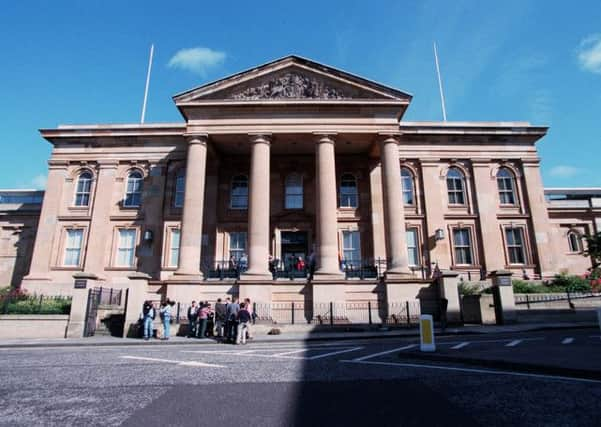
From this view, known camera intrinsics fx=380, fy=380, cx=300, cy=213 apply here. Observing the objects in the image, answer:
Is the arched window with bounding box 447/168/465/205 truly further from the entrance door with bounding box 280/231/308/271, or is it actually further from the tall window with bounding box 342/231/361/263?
the entrance door with bounding box 280/231/308/271

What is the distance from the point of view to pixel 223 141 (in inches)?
921

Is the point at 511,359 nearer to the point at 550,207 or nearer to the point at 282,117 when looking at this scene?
the point at 282,117

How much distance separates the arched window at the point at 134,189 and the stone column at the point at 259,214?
9.69 m

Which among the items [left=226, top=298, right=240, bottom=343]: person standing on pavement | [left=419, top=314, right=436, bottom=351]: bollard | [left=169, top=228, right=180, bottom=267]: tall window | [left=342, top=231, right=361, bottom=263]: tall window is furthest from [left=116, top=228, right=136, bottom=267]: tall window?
[left=419, top=314, right=436, bottom=351]: bollard

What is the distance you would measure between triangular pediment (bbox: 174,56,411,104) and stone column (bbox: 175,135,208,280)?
298 cm

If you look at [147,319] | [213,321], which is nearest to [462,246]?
[213,321]

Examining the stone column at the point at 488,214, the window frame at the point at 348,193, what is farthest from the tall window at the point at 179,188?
the stone column at the point at 488,214

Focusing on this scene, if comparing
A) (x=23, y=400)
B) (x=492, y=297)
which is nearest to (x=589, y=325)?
(x=492, y=297)

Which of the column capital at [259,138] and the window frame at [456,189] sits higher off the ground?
the column capital at [259,138]

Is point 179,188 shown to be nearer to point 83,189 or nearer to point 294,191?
point 83,189

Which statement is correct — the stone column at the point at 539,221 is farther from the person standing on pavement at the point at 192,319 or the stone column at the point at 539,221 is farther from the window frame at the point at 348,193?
the person standing on pavement at the point at 192,319

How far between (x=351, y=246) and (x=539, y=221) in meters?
12.8

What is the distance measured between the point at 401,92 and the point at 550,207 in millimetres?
17840

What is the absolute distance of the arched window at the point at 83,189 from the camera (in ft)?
86.6
